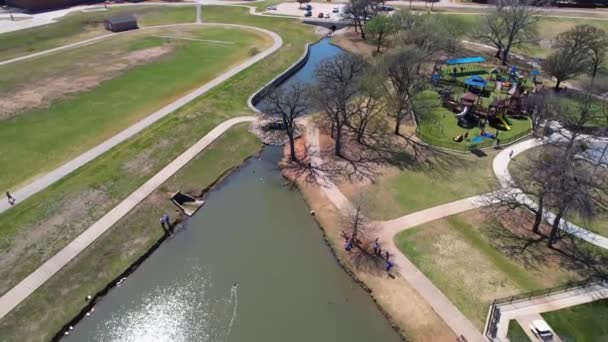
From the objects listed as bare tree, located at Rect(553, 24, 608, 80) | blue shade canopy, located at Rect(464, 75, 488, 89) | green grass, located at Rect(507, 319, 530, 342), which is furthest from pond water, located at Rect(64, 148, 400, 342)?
bare tree, located at Rect(553, 24, 608, 80)

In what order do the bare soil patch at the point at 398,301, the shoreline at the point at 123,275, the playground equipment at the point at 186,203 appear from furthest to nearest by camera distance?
the playground equipment at the point at 186,203, the shoreline at the point at 123,275, the bare soil patch at the point at 398,301

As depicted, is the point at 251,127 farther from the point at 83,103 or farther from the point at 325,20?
the point at 325,20

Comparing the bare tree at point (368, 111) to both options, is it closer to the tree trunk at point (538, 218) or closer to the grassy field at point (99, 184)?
the grassy field at point (99, 184)

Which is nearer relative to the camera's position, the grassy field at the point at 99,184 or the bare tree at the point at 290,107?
the grassy field at the point at 99,184

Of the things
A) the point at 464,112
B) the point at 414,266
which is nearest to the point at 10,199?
the point at 414,266

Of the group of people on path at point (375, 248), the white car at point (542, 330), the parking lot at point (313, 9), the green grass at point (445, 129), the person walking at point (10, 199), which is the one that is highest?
the parking lot at point (313, 9)

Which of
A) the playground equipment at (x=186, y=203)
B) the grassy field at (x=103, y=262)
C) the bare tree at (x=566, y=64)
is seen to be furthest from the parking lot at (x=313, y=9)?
the playground equipment at (x=186, y=203)
